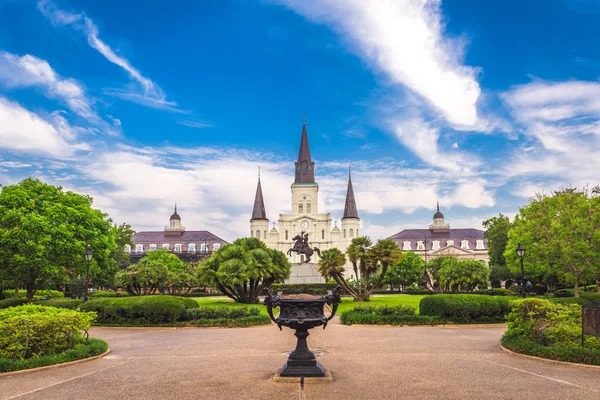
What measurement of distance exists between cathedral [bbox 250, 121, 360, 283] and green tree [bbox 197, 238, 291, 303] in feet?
203

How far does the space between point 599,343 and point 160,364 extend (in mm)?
10621

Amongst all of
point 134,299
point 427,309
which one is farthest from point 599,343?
point 134,299

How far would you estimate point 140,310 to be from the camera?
20422 mm

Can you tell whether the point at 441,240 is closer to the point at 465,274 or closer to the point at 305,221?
the point at 305,221

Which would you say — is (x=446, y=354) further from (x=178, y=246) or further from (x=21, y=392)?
(x=178, y=246)

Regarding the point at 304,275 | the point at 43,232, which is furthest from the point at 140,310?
the point at 304,275

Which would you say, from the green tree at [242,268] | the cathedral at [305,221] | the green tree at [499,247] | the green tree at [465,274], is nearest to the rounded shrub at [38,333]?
the green tree at [242,268]

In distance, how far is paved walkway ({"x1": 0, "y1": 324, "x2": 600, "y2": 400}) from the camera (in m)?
8.37

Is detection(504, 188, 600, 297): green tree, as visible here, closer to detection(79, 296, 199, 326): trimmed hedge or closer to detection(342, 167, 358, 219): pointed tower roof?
detection(79, 296, 199, 326): trimmed hedge

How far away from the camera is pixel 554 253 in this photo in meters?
33.1

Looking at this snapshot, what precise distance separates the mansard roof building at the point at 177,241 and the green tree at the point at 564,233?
244 ft

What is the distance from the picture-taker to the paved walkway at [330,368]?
837 cm

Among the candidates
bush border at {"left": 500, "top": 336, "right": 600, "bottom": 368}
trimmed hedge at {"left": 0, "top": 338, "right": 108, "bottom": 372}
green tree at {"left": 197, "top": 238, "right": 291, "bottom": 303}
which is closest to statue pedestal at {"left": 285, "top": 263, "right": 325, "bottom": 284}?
green tree at {"left": 197, "top": 238, "right": 291, "bottom": 303}

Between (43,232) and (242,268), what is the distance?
12631mm
